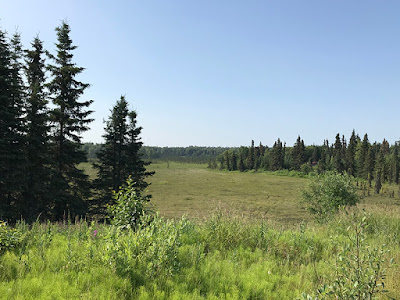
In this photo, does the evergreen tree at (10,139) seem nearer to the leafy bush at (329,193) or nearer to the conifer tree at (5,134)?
the conifer tree at (5,134)

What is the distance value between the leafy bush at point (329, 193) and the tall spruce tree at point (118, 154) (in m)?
14.9

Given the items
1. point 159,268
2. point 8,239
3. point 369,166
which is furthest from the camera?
point 369,166

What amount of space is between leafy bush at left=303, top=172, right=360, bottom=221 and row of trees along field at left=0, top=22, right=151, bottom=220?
16.9 metres

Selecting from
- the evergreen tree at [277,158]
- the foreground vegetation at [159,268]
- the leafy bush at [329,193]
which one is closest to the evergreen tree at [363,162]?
the evergreen tree at [277,158]

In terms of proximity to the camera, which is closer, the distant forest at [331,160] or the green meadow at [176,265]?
the green meadow at [176,265]

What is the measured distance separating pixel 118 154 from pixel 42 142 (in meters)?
6.15

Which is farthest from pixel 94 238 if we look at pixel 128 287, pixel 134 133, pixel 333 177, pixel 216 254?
pixel 333 177

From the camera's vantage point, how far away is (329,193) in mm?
18938

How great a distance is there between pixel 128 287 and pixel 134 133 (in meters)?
18.5

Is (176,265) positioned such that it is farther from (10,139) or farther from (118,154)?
(118,154)

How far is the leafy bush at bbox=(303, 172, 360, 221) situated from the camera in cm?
1858

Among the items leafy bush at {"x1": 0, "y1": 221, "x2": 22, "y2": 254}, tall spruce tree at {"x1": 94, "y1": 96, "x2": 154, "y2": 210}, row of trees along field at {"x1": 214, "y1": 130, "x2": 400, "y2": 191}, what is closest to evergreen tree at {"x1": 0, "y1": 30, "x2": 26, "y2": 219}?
tall spruce tree at {"x1": 94, "y1": 96, "x2": 154, "y2": 210}

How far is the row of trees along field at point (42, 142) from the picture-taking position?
13562 millimetres

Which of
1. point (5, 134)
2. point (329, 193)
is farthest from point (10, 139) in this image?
point (329, 193)
